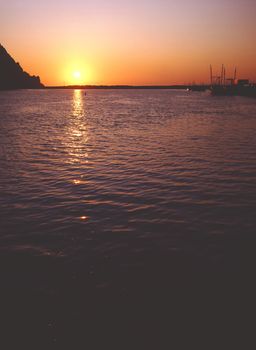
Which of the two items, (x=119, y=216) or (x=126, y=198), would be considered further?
(x=126, y=198)

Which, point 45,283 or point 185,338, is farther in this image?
point 45,283

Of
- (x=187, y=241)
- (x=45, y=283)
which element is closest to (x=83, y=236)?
(x=45, y=283)

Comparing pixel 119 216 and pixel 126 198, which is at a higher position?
pixel 126 198

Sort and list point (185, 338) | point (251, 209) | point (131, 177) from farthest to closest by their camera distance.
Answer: point (131, 177)
point (251, 209)
point (185, 338)

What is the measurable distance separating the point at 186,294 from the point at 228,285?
3.89 ft

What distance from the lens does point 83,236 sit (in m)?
10.7

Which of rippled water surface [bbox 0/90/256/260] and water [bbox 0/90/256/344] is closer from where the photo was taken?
water [bbox 0/90/256/344]

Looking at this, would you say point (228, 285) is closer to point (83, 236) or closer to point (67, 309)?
point (67, 309)

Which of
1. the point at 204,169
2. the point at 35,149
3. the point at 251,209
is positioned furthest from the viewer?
the point at 35,149

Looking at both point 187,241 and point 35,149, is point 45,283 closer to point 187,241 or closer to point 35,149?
point 187,241

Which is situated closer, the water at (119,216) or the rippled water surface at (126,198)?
the water at (119,216)

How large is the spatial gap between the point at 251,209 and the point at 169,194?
12.1 ft

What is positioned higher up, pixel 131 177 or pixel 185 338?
pixel 131 177

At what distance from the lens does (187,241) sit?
10.3 metres
